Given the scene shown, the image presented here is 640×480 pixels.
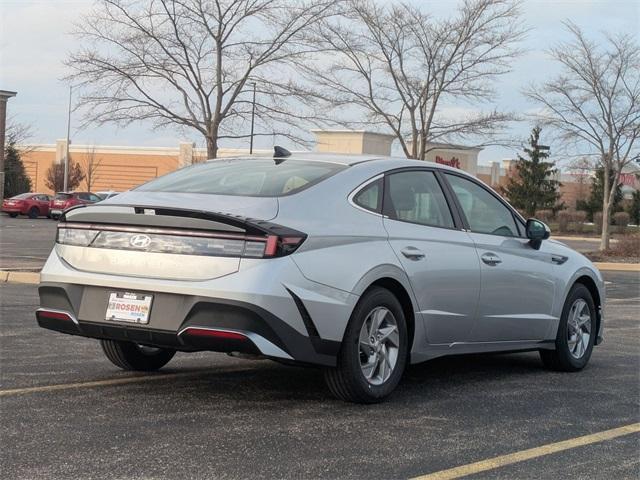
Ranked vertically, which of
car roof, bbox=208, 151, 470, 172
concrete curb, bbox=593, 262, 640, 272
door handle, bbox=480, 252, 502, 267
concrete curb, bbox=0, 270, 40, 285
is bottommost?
concrete curb, bbox=0, 270, 40, 285

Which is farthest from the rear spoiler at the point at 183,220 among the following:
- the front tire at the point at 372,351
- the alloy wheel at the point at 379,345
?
the alloy wheel at the point at 379,345

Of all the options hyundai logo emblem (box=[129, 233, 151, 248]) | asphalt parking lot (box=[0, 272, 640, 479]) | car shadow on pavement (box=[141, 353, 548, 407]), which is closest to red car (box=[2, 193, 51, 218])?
asphalt parking lot (box=[0, 272, 640, 479])

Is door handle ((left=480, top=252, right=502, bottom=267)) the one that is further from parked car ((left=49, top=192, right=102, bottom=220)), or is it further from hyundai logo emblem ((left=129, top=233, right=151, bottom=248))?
parked car ((left=49, top=192, right=102, bottom=220))

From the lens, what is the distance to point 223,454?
459 centimetres

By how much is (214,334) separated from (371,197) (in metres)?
1.54

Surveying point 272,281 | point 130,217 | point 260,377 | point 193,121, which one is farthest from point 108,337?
point 193,121

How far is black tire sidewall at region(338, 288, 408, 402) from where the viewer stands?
5672 mm

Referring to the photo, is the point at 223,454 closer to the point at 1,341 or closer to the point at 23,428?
the point at 23,428

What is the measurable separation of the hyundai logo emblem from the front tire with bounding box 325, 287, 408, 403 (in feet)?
4.24

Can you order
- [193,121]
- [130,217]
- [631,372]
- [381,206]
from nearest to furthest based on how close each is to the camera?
1. [130,217]
2. [381,206]
3. [631,372]
4. [193,121]

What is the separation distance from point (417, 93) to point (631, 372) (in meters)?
21.6

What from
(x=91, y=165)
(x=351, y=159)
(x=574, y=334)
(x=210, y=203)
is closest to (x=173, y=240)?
(x=210, y=203)

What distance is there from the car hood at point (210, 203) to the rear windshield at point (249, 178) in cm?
14

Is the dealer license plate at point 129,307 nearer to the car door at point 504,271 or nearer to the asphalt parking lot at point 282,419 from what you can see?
the asphalt parking lot at point 282,419
